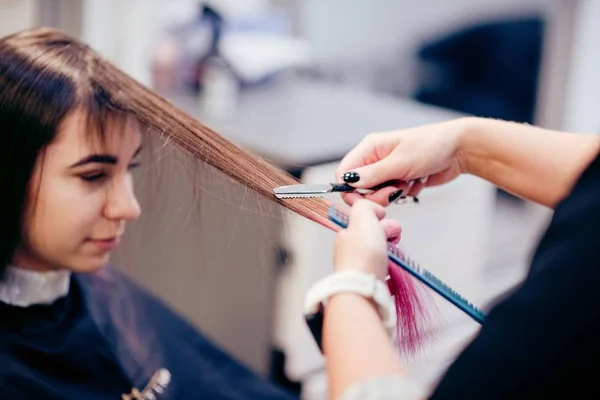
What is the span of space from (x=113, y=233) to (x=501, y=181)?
571mm

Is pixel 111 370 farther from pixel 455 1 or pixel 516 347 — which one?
pixel 455 1

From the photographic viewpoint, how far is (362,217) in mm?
811

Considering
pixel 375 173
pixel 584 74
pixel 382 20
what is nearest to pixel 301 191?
pixel 375 173

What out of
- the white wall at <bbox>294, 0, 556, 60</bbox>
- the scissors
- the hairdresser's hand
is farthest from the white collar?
the white wall at <bbox>294, 0, 556, 60</bbox>

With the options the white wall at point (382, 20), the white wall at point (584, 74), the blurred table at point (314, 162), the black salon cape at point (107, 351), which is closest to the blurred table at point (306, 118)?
the blurred table at point (314, 162)

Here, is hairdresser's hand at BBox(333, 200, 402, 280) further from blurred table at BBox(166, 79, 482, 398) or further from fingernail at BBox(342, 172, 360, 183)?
blurred table at BBox(166, 79, 482, 398)

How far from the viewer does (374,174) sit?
946 mm

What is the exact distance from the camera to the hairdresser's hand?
29.6 inches

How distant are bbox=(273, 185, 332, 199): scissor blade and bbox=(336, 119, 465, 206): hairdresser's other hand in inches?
2.0

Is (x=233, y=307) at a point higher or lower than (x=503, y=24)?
lower

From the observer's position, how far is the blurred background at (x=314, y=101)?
5.46 feet

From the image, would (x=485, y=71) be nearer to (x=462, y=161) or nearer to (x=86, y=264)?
(x=462, y=161)

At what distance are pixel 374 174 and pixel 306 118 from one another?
1100 mm

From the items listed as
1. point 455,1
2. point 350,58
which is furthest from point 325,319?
point 455,1
